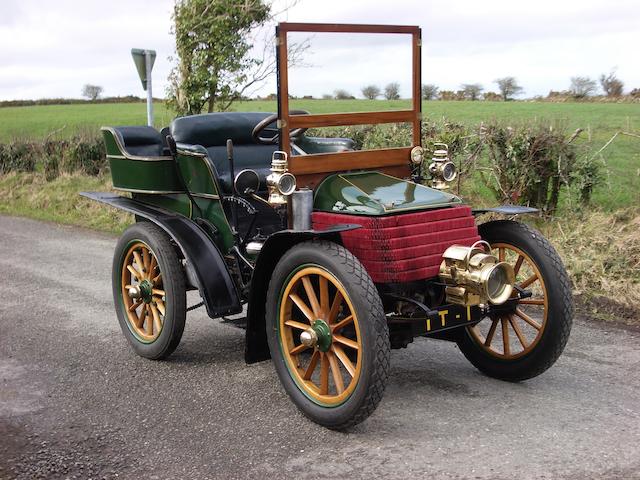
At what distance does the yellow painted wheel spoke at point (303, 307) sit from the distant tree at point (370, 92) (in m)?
1.47

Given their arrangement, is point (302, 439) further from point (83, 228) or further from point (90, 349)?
point (83, 228)

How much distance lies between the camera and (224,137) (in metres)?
5.47

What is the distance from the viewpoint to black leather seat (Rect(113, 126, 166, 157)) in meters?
5.50

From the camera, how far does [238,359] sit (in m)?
5.12

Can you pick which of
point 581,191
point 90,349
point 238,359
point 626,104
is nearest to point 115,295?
point 90,349

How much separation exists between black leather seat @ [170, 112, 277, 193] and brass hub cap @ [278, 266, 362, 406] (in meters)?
1.38

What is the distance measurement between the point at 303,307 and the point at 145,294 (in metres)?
1.69

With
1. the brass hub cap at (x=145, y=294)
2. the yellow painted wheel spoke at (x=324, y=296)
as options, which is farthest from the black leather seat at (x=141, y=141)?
the yellow painted wheel spoke at (x=324, y=296)

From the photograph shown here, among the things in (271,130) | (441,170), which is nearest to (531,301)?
(441,170)

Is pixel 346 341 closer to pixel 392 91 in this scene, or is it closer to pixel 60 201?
pixel 392 91

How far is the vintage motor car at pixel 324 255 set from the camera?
12.7 feet

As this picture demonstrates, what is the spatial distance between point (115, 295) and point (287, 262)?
2.10 m

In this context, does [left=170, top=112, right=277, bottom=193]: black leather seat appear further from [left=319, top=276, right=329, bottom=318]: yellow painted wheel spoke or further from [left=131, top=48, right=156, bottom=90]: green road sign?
[left=131, top=48, right=156, bottom=90]: green road sign

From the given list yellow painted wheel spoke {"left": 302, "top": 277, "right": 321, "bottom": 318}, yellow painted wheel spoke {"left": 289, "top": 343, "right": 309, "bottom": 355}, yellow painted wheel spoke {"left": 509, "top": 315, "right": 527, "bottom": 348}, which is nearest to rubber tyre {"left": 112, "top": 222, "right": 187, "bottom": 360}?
yellow painted wheel spoke {"left": 289, "top": 343, "right": 309, "bottom": 355}
